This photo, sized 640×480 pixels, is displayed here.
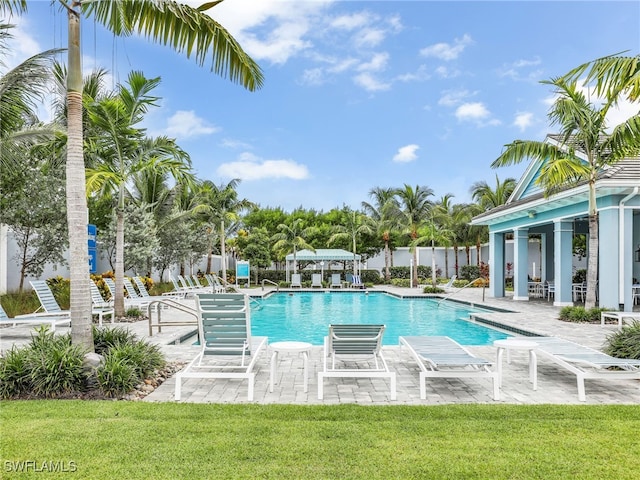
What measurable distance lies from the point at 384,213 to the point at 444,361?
24.7 m

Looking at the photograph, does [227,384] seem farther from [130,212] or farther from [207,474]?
[130,212]

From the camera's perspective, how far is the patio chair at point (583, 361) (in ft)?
16.5

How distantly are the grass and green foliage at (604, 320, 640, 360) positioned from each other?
6.56ft

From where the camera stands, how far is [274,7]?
44.3 ft

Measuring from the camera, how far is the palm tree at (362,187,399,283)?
94.6ft

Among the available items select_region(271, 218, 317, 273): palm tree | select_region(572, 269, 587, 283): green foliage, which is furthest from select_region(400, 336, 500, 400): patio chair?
select_region(271, 218, 317, 273): palm tree

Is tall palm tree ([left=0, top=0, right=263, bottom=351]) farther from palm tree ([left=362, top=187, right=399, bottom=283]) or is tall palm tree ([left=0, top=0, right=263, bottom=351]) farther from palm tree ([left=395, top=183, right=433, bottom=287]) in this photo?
palm tree ([left=362, top=187, right=399, bottom=283])

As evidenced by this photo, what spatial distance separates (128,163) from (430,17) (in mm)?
12062

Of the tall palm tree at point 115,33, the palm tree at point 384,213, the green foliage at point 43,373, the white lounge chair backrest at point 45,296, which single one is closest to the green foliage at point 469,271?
the palm tree at point 384,213

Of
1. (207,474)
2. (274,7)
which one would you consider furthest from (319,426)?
(274,7)

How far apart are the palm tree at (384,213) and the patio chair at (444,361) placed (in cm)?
2212

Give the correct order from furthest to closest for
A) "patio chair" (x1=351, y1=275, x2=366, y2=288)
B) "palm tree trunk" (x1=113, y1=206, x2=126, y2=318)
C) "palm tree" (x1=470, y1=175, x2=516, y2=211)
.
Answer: "palm tree" (x1=470, y1=175, x2=516, y2=211)
"patio chair" (x1=351, y1=275, x2=366, y2=288)
"palm tree trunk" (x1=113, y1=206, x2=126, y2=318)

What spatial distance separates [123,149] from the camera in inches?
451

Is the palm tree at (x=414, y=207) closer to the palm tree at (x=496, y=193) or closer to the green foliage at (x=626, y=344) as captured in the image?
the palm tree at (x=496, y=193)
